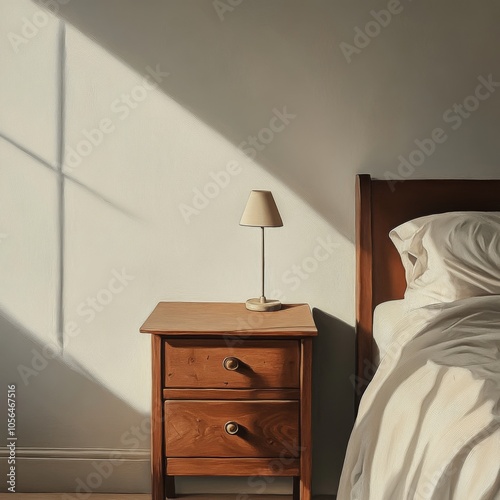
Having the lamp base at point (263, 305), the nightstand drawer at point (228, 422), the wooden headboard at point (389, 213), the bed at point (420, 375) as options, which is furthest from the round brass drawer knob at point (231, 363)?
the wooden headboard at point (389, 213)

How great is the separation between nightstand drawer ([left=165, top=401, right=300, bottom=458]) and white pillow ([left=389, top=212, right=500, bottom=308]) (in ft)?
1.85

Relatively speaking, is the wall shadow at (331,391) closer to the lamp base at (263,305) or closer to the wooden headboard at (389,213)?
the wooden headboard at (389,213)

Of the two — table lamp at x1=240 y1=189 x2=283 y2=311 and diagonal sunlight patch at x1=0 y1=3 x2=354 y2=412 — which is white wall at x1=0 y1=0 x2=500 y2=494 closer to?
diagonal sunlight patch at x1=0 y1=3 x2=354 y2=412

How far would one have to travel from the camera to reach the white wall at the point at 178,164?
101 inches

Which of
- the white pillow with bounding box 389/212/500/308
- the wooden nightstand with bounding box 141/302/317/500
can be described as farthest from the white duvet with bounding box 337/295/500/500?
the wooden nightstand with bounding box 141/302/317/500

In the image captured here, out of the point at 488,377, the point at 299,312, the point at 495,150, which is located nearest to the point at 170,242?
the point at 299,312

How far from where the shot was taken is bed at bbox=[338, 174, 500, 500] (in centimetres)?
133

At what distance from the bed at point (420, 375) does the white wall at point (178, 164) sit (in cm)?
10

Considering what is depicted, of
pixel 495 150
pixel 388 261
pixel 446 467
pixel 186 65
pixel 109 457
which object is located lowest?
pixel 109 457

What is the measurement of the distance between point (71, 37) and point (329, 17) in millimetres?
955

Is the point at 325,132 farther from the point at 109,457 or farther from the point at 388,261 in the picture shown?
the point at 109,457

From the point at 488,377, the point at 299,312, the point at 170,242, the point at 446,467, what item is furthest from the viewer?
the point at 170,242

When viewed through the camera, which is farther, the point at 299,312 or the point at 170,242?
the point at 170,242

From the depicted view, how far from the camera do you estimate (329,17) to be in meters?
2.54
